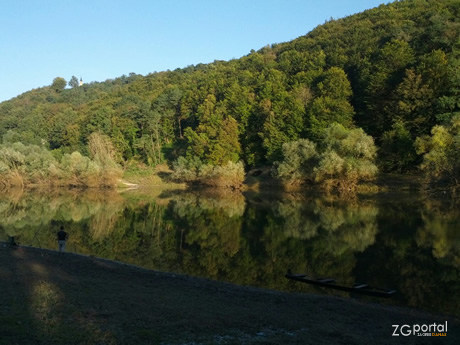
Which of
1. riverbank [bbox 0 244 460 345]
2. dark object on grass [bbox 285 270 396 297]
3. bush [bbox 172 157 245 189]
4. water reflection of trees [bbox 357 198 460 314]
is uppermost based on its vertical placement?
bush [bbox 172 157 245 189]

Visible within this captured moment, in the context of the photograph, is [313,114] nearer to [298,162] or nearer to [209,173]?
[298,162]

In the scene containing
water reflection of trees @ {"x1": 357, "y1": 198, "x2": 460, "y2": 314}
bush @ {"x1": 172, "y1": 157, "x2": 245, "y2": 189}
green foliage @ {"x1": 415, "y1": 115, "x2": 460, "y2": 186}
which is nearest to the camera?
water reflection of trees @ {"x1": 357, "y1": 198, "x2": 460, "y2": 314}

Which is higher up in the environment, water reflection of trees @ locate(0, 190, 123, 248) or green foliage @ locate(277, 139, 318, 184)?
green foliage @ locate(277, 139, 318, 184)

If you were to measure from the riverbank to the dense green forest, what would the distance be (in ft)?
132

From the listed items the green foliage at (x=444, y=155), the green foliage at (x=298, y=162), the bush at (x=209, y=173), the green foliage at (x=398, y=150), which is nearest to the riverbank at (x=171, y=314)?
the green foliage at (x=444, y=155)

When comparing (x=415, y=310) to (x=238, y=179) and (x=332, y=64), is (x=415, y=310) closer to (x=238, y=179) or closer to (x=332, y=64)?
(x=238, y=179)

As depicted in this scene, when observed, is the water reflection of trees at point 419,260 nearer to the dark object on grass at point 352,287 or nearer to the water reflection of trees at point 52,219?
the dark object on grass at point 352,287

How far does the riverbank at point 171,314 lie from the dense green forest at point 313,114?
132ft

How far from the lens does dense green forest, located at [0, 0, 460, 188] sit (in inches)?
2201

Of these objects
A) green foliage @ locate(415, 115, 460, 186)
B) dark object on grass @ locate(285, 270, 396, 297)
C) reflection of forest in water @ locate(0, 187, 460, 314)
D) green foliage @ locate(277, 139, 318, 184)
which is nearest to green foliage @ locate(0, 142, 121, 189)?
reflection of forest in water @ locate(0, 187, 460, 314)

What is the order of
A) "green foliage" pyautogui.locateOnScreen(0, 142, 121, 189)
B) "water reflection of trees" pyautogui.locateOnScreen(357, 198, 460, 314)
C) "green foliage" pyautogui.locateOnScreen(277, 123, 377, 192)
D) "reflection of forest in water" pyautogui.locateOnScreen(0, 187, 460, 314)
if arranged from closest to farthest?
1. "water reflection of trees" pyautogui.locateOnScreen(357, 198, 460, 314)
2. "reflection of forest in water" pyautogui.locateOnScreen(0, 187, 460, 314)
3. "green foliage" pyautogui.locateOnScreen(277, 123, 377, 192)
4. "green foliage" pyautogui.locateOnScreen(0, 142, 121, 189)

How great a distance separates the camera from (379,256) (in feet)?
70.4

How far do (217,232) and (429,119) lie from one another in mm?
41394

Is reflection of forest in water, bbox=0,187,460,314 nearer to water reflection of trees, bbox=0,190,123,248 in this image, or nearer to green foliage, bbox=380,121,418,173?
water reflection of trees, bbox=0,190,123,248
